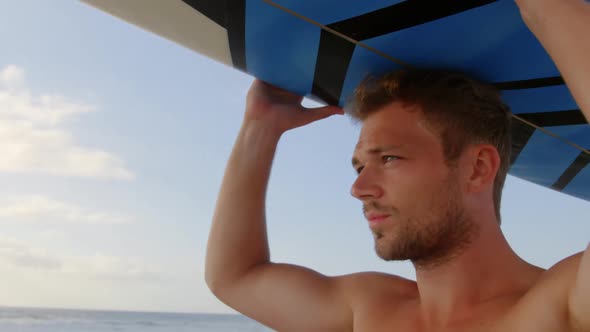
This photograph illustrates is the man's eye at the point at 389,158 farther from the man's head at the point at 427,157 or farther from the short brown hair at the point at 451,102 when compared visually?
the short brown hair at the point at 451,102

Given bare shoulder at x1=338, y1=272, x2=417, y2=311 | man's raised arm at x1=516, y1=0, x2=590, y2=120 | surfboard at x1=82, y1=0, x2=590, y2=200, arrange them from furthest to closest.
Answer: bare shoulder at x1=338, y1=272, x2=417, y2=311, surfboard at x1=82, y1=0, x2=590, y2=200, man's raised arm at x1=516, y1=0, x2=590, y2=120

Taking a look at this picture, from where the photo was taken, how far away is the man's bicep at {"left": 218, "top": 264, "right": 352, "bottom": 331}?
171 cm

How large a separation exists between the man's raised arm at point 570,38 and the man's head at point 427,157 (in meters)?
0.60

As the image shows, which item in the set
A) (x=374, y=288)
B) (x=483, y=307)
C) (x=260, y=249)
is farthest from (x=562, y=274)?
(x=260, y=249)

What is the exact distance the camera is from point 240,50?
1495 millimetres

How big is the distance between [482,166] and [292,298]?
732 millimetres

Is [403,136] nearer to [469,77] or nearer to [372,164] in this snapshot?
[372,164]

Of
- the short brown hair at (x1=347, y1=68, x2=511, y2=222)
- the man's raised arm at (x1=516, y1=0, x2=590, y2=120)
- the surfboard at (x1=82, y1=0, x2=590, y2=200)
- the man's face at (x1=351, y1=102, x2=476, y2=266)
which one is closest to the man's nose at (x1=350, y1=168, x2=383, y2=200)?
the man's face at (x1=351, y1=102, x2=476, y2=266)

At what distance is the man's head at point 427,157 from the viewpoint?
141 cm

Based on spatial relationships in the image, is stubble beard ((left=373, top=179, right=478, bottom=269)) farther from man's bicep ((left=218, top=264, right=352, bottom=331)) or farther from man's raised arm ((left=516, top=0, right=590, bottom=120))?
man's raised arm ((left=516, top=0, right=590, bottom=120))

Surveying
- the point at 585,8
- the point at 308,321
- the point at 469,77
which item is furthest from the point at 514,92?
the point at 308,321

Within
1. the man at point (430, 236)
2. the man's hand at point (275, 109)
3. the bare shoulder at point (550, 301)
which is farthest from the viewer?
the man's hand at point (275, 109)

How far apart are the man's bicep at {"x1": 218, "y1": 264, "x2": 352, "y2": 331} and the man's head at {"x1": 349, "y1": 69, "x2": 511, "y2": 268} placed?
0.39 m

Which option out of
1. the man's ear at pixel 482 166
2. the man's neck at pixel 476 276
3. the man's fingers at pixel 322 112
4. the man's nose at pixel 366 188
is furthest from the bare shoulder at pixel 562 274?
the man's fingers at pixel 322 112
